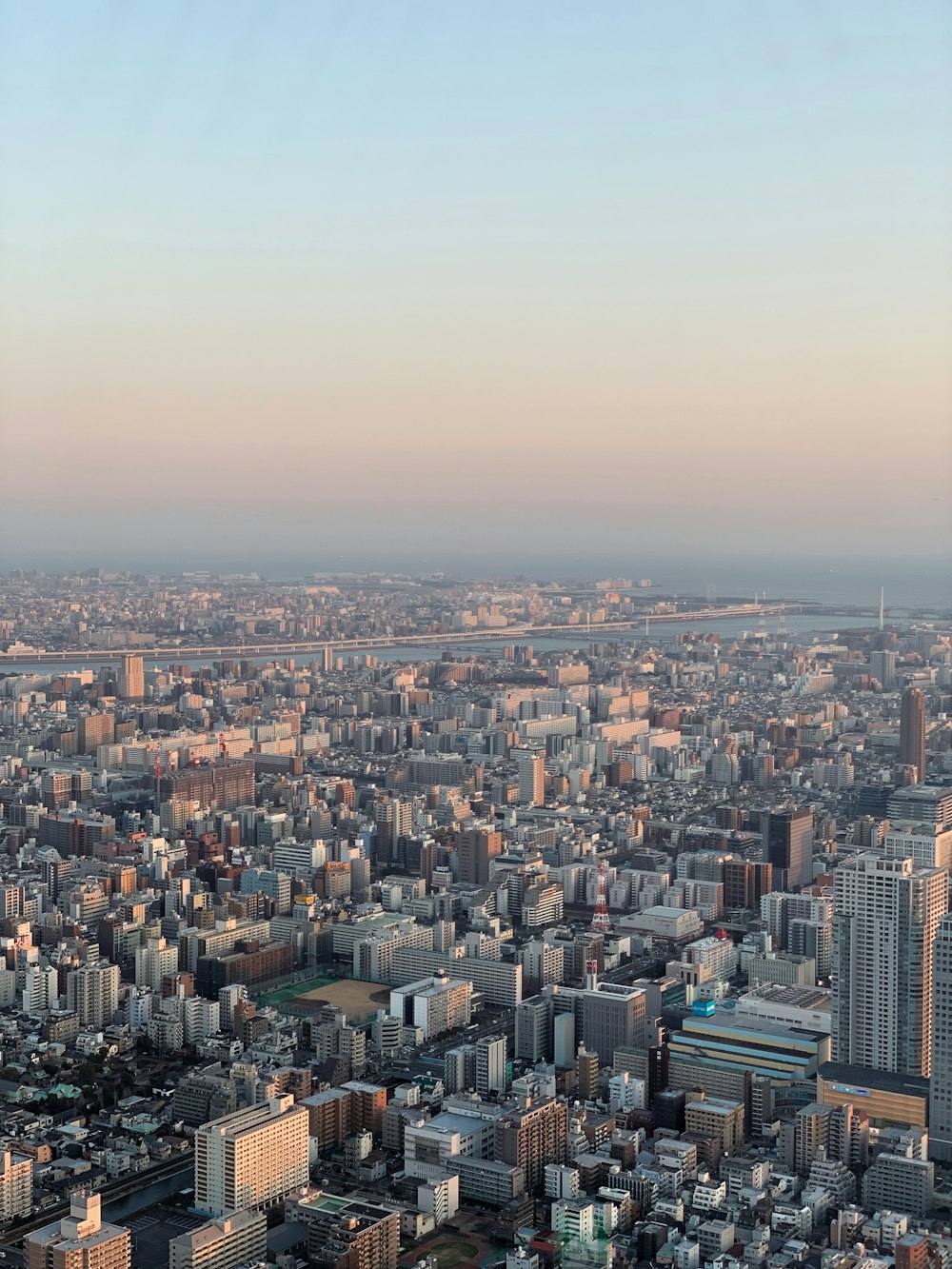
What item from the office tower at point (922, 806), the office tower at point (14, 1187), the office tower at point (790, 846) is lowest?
the office tower at point (14, 1187)

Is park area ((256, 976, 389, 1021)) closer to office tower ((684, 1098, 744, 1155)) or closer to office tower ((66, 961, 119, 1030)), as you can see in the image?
office tower ((66, 961, 119, 1030))

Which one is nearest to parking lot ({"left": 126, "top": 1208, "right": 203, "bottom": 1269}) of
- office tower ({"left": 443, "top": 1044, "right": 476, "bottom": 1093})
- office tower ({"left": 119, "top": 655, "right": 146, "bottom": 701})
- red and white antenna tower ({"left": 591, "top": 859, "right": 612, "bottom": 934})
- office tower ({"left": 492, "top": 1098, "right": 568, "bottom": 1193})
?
office tower ({"left": 492, "top": 1098, "right": 568, "bottom": 1193})

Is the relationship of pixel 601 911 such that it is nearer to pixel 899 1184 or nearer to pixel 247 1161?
pixel 899 1184

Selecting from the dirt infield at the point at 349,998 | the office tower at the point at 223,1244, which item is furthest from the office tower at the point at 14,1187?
the dirt infield at the point at 349,998

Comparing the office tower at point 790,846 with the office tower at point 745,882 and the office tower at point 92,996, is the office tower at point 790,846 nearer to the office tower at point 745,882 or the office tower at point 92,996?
the office tower at point 745,882

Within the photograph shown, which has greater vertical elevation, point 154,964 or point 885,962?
point 885,962

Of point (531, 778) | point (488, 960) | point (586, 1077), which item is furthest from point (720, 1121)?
point (531, 778)
